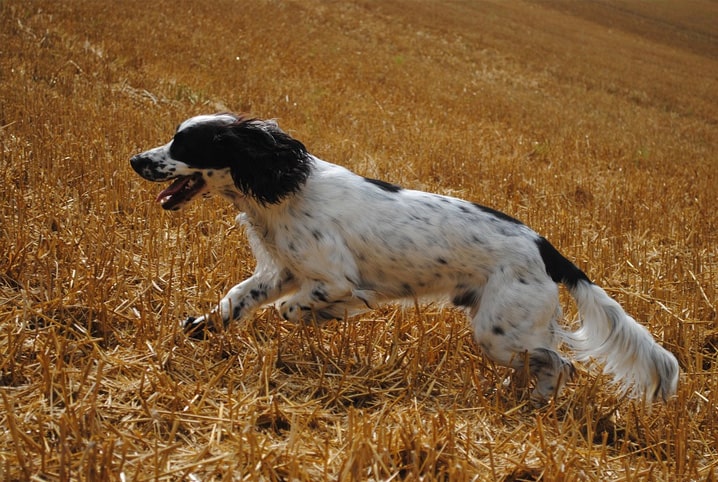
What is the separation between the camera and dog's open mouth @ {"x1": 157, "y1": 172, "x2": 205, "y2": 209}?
3.35m

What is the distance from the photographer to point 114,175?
5090mm

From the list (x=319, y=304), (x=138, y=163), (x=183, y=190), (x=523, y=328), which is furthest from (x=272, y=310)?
(x=523, y=328)

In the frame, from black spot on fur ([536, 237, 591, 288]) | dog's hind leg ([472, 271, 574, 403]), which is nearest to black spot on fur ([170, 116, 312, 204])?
dog's hind leg ([472, 271, 574, 403])

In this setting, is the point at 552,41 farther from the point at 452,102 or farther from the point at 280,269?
the point at 280,269

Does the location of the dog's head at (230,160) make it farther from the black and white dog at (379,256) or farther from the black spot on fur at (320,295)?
the black spot on fur at (320,295)

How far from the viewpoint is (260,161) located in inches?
130

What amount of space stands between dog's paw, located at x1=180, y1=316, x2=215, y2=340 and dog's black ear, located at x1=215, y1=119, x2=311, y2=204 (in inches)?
26.8

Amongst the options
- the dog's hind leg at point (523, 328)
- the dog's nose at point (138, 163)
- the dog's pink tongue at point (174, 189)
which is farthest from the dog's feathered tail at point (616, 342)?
the dog's nose at point (138, 163)

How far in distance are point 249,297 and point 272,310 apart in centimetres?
21

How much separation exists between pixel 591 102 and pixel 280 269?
14.8 m

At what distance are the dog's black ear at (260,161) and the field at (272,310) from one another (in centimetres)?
73

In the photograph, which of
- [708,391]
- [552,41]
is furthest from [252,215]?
[552,41]

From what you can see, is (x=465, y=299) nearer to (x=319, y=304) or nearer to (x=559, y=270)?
(x=559, y=270)

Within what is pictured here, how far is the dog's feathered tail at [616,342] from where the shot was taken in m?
3.06
